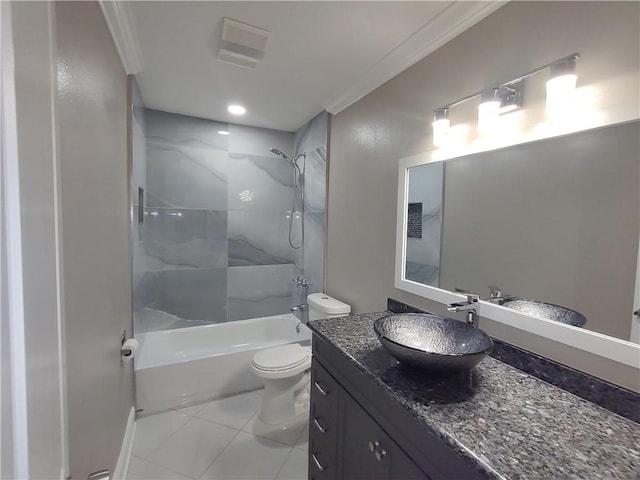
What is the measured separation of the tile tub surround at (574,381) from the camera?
2.84 feet

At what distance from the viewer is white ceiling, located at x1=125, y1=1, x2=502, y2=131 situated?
4.54 feet

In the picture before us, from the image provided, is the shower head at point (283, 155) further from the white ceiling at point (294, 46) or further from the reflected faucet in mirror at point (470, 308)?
the reflected faucet in mirror at point (470, 308)

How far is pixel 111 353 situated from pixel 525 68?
2.30 m

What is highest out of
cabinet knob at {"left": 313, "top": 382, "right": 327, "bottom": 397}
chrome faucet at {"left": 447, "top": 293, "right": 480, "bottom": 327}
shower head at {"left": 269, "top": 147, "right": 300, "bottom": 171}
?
shower head at {"left": 269, "top": 147, "right": 300, "bottom": 171}

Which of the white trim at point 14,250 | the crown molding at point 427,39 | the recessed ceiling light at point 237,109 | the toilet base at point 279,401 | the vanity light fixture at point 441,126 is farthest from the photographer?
the recessed ceiling light at point 237,109

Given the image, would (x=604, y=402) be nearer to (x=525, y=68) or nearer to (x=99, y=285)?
(x=525, y=68)

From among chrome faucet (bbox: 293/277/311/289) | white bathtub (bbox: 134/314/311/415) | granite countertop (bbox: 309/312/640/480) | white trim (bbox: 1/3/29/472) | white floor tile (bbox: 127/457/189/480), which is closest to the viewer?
white trim (bbox: 1/3/29/472)

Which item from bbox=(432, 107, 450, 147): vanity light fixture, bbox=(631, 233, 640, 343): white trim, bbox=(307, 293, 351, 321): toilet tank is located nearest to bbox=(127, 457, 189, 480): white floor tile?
bbox=(307, 293, 351, 321): toilet tank

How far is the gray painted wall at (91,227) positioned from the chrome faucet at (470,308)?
1.45m

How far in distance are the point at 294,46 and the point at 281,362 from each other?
2062mm

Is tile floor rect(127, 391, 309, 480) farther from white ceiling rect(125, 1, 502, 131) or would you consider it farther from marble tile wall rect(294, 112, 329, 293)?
white ceiling rect(125, 1, 502, 131)

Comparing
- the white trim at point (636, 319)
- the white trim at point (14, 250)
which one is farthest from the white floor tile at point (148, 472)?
the white trim at point (636, 319)

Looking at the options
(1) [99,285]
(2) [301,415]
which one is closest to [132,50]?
(1) [99,285]

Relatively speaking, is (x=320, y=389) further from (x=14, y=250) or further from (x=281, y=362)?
(x=14, y=250)
